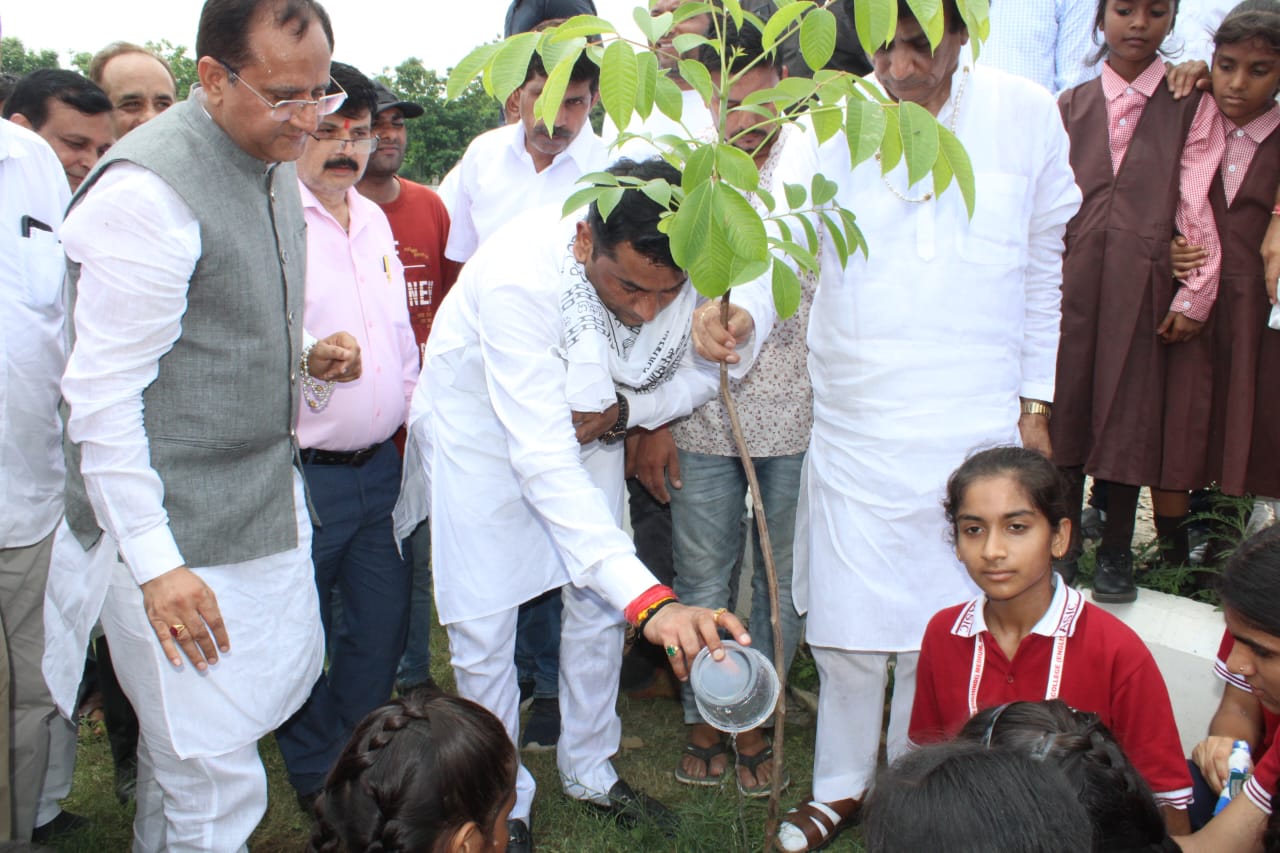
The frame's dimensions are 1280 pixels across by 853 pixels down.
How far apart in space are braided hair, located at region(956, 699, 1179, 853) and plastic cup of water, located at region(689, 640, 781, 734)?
478 millimetres

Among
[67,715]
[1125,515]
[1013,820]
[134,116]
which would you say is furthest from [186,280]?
[1125,515]

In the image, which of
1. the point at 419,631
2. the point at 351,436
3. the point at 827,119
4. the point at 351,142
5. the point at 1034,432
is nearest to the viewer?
the point at 827,119

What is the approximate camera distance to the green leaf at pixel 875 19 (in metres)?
1.72

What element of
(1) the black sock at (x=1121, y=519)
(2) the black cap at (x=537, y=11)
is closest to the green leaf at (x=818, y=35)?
(1) the black sock at (x=1121, y=519)

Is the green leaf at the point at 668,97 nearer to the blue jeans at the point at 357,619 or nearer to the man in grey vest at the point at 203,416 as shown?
the man in grey vest at the point at 203,416

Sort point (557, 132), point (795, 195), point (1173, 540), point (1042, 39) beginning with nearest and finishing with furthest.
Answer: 1. point (795, 195)
2. point (1173, 540)
3. point (557, 132)
4. point (1042, 39)

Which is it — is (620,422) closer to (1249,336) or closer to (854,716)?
(854,716)

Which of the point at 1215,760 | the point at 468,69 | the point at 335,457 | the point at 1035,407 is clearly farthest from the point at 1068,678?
the point at 335,457

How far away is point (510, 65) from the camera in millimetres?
1765

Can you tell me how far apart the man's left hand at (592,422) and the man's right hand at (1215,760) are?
154 cm

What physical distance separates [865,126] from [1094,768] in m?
1.07

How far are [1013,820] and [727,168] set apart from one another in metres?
1.03

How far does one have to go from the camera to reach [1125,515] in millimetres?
3377

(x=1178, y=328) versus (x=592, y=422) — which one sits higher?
(x=1178, y=328)
